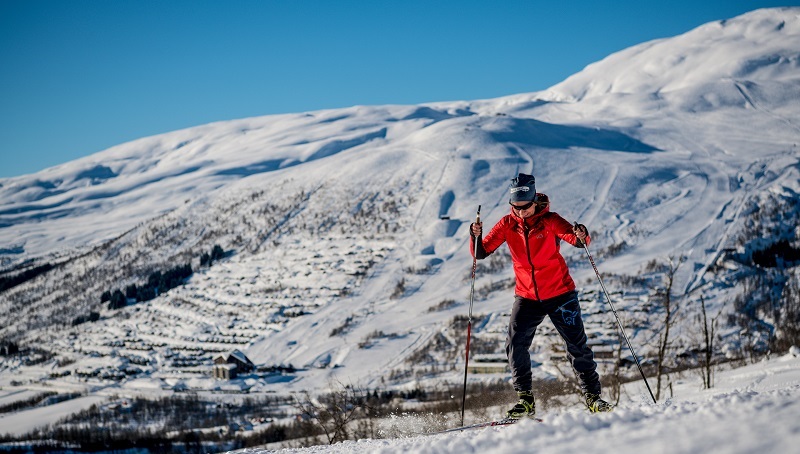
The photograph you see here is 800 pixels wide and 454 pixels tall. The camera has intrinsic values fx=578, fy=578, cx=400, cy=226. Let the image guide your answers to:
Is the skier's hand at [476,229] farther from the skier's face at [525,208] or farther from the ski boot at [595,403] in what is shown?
the ski boot at [595,403]

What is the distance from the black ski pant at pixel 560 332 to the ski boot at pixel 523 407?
66mm

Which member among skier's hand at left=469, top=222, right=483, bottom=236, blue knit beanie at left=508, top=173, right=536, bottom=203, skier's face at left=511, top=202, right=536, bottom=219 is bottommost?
skier's hand at left=469, top=222, right=483, bottom=236

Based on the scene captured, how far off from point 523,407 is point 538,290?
121cm

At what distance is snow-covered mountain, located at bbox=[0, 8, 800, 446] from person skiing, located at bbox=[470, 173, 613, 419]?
2329cm

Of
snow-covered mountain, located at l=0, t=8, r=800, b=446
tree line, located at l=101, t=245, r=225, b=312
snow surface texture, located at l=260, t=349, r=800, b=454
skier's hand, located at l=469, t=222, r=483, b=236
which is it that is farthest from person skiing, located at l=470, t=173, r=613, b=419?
tree line, located at l=101, t=245, r=225, b=312

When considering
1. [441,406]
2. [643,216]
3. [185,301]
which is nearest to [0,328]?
[185,301]

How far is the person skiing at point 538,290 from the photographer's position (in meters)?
5.84

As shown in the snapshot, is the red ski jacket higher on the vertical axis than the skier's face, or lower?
lower

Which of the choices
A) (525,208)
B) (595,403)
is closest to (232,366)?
(595,403)

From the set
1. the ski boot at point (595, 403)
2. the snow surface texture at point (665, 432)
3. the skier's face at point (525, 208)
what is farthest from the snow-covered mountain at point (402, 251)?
the snow surface texture at point (665, 432)

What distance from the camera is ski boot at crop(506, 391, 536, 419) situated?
5.87 metres

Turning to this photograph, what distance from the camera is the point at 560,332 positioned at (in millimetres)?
5973

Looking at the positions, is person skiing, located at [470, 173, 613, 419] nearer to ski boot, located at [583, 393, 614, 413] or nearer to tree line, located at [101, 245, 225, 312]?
ski boot, located at [583, 393, 614, 413]

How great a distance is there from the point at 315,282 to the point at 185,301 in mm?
24028
